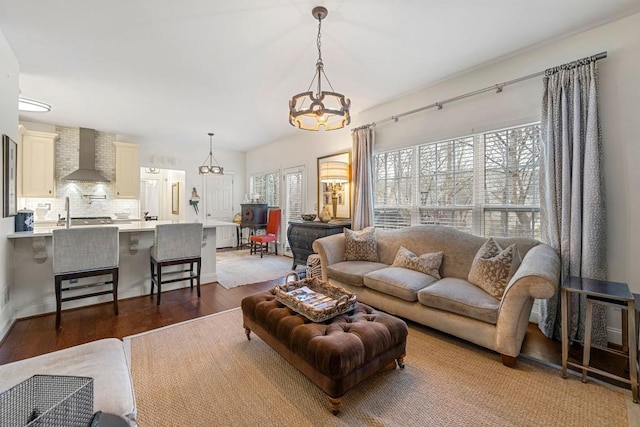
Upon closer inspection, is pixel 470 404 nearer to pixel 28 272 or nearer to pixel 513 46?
pixel 513 46

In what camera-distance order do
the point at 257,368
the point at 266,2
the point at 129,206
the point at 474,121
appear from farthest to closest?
1. the point at 129,206
2. the point at 474,121
3. the point at 266,2
4. the point at 257,368

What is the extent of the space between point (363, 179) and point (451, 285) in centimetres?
217

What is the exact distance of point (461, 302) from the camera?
2256 mm

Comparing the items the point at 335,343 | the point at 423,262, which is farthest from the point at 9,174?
the point at 423,262

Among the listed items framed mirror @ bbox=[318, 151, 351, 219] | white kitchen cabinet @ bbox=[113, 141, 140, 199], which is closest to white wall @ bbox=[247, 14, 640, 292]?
framed mirror @ bbox=[318, 151, 351, 219]

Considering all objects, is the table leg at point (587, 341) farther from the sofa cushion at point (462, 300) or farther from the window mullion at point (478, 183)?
the window mullion at point (478, 183)

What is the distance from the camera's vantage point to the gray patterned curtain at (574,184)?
90.9 inches

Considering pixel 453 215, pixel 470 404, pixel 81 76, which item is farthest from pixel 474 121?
pixel 81 76

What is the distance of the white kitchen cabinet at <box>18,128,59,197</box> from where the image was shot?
16.3ft

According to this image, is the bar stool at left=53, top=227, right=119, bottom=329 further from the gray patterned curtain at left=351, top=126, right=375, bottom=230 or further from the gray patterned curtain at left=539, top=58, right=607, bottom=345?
the gray patterned curtain at left=539, top=58, right=607, bottom=345

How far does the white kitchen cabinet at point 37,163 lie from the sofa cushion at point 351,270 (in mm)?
5854

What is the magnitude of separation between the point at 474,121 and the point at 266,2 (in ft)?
8.44

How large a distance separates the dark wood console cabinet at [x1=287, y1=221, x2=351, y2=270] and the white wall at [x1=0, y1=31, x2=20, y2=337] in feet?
11.4

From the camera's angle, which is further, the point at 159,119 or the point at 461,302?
the point at 159,119
